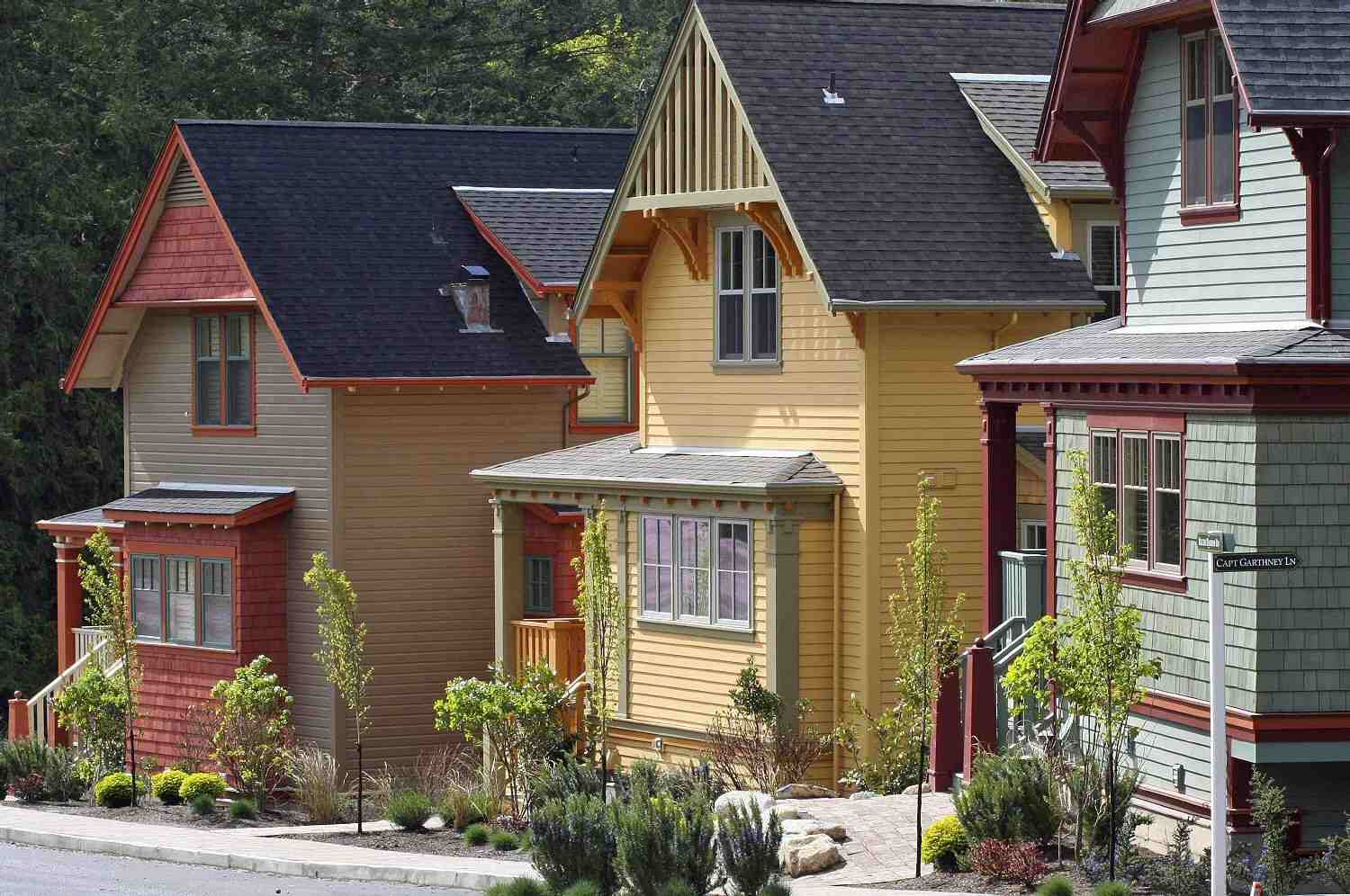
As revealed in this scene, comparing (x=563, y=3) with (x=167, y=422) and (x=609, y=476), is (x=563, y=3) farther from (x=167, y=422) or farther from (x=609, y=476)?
(x=609, y=476)

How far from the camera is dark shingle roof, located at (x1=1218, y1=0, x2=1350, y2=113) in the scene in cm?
2022

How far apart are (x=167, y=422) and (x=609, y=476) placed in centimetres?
948

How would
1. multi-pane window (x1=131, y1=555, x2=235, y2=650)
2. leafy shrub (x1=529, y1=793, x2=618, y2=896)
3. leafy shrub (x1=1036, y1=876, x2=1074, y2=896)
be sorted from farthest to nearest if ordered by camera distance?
multi-pane window (x1=131, y1=555, x2=235, y2=650) < leafy shrub (x1=529, y1=793, x2=618, y2=896) < leafy shrub (x1=1036, y1=876, x2=1074, y2=896)

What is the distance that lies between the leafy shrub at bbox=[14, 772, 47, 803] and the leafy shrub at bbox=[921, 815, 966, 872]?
15.1 meters

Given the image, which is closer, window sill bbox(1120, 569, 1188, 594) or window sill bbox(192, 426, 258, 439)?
window sill bbox(1120, 569, 1188, 594)

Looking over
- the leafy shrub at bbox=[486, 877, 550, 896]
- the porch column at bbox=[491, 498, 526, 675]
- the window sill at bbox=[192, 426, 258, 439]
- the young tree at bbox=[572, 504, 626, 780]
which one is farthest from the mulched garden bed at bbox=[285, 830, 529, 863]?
the window sill at bbox=[192, 426, 258, 439]

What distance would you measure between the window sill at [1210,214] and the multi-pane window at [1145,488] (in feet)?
6.67

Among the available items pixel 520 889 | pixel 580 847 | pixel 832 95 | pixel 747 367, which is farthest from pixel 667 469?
pixel 520 889

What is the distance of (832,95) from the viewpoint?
29109 mm

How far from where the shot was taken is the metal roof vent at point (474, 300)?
35781 millimetres

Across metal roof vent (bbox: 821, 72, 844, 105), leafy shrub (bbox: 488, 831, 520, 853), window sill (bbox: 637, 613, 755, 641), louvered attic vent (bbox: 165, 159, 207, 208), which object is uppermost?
metal roof vent (bbox: 821, 72, 844, 105)

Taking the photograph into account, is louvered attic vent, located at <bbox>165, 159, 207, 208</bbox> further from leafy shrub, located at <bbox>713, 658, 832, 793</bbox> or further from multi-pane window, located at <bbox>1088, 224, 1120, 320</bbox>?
multi-pane window, located at <bbox>1088, 224, 1120, 320</bbox>

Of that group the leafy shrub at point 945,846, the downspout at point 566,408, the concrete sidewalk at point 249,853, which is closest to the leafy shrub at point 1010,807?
the leafy shrub at point 945,846

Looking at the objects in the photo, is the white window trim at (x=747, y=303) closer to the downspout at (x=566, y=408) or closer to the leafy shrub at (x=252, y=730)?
the downspout at (x=566, y=408)
